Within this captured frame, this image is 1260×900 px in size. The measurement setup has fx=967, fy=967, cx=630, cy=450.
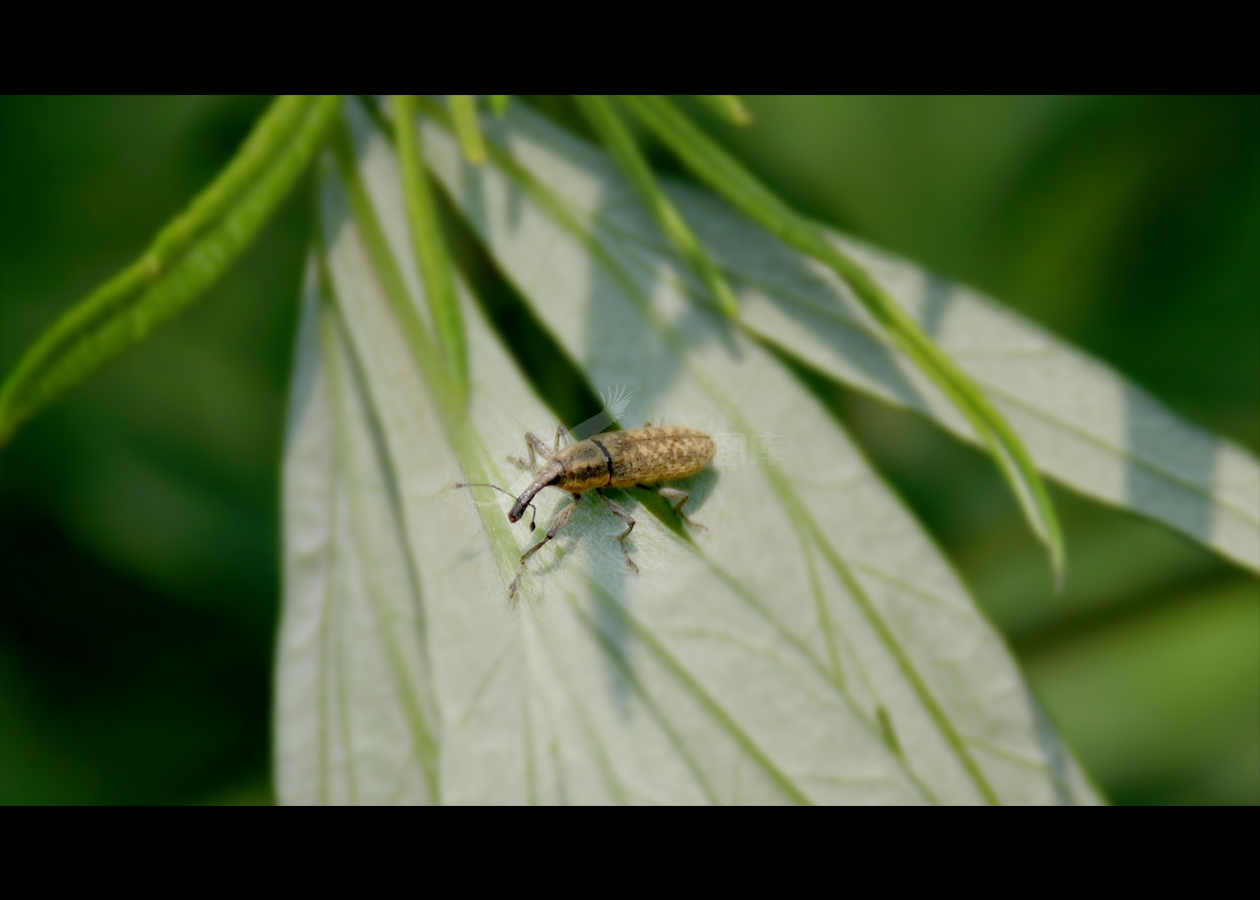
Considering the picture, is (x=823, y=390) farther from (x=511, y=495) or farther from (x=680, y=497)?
(x=511, y=495)

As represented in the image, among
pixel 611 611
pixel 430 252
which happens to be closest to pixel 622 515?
pixel 611 611

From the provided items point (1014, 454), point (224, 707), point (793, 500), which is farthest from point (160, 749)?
point (1014, 454)

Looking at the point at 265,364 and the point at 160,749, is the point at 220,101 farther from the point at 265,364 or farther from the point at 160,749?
the point at 160,749

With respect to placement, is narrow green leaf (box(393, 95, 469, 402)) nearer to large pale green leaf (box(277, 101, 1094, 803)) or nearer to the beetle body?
large pale green leaf (box(277, 101, 1094, 803))

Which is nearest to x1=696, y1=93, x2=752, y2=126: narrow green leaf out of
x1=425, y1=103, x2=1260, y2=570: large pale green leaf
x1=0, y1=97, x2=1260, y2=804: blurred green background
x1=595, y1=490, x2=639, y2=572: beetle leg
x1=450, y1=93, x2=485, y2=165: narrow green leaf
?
x1=425, y1=103, x2=1260, y2=570: large pale green leaf

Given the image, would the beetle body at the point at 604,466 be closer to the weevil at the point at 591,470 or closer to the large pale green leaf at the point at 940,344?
the weevil at the point at 591,470

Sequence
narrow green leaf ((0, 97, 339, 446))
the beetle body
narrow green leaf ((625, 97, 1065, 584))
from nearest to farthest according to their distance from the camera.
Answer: the beetle body → narrow green leaf ((0, 97, 339, 446)) → narrow green leaf ((625, 97, 1065, 584))

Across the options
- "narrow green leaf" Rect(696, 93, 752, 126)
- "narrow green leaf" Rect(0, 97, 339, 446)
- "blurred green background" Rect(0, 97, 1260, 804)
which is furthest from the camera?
"blurred green background" Rect(0, 97, 1260, 804)
